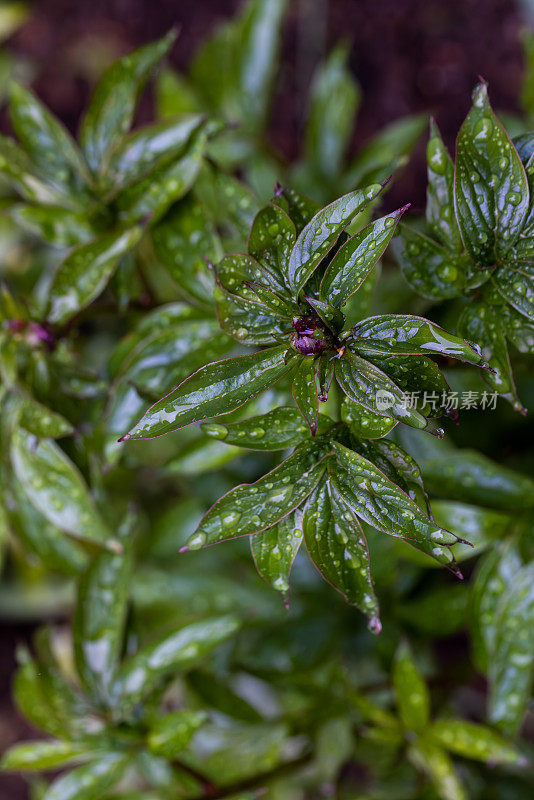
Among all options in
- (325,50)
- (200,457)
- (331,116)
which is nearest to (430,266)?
(200,457)

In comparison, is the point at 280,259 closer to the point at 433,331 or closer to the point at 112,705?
the point at 433,331

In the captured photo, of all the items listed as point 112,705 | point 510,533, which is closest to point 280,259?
point 510,533

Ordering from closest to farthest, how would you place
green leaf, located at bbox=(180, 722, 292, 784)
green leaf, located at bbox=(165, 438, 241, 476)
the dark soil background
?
green leaf, located at bbox=(165, 438, 241, 476) < green leaf, located at bbox=(180, 722, 292, 784) < the dark soil background

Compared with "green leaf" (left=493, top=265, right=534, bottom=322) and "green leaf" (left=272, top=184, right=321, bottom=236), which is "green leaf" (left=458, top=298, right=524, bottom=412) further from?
"green leaf" (left=272, top=184, right=321, bottom=236)

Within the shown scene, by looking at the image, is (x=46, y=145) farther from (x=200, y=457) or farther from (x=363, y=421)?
(x=363, y=421)

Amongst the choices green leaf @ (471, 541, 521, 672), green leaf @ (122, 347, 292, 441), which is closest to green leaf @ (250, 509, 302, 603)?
green leaf @ (122, 347, 292, 441)

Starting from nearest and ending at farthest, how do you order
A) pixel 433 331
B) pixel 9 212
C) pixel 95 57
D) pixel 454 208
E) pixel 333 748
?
pixel 433 331
pixel 454 208
pixel 9 212
pixel 333 748
pixel 95 57
